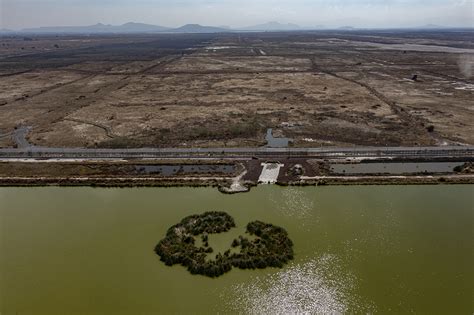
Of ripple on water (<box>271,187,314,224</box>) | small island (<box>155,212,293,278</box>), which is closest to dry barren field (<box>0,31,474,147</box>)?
ripple on water (<box>271,187,314,224</box>)

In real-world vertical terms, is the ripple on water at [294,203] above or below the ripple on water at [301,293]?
above

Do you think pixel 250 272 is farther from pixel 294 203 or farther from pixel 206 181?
pixel 206 181

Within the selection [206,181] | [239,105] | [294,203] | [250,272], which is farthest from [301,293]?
[239,105]

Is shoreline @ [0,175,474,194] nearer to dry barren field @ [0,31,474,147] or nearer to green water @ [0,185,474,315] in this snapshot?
green water @ [0,185,474,315]

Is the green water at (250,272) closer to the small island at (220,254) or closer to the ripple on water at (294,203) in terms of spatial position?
the ripple on water at (294,203)

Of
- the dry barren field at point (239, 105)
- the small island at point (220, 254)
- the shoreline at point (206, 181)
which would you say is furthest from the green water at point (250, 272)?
the dry barren field at point (239, 105)

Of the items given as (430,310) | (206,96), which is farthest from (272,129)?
(430,310)

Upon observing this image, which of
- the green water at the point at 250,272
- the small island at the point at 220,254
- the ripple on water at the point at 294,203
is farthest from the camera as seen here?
the ripple on water at the point at 294,203
